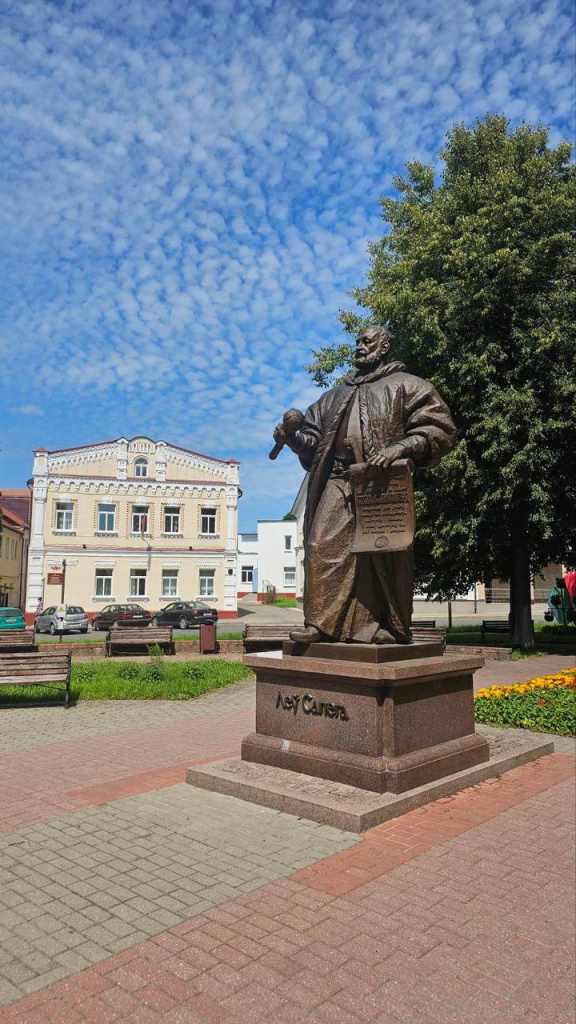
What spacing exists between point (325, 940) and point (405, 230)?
19.0m

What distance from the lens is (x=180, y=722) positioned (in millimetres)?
9641

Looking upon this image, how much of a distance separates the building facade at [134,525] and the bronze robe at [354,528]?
35.0 m

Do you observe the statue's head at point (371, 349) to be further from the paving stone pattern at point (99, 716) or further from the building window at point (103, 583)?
the building window at point (103, 583)

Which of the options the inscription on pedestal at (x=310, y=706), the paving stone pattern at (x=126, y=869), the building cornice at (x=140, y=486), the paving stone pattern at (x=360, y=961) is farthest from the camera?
the building cornice at (x=140, y=486)

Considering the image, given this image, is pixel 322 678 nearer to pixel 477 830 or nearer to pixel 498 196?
pixel 477 830

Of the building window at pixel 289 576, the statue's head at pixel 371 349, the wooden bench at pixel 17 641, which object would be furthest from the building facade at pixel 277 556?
the statue's head at pixel 371 349

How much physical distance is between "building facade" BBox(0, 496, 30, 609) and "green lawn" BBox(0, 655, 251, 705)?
34068 millimetres

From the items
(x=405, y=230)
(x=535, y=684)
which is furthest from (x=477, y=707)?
(x=405, y=230)

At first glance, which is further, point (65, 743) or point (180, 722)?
point (180, 722)

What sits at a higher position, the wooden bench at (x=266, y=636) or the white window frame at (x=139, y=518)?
the white window frame at (x=139, y=518)

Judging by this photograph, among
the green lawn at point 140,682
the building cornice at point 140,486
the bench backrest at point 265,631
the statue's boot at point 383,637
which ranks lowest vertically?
the green lawn at point 140,682

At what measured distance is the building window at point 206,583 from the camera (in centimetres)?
4212

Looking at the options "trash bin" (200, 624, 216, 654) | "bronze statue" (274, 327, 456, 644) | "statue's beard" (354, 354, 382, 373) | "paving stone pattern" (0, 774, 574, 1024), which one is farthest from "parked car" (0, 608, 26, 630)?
"paving stone pattern" (0, 774, 574, 1024)

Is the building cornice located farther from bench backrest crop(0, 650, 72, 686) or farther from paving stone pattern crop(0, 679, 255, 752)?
bench backrest crop(0, 650, 72, 686)
